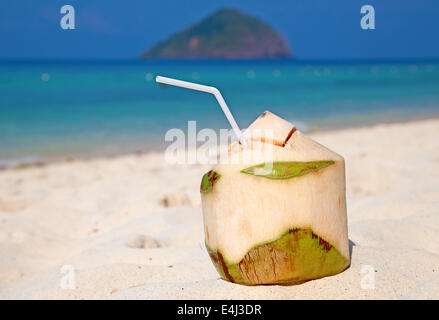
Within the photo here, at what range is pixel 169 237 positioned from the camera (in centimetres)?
297

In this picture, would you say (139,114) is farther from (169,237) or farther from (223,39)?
(223,39)

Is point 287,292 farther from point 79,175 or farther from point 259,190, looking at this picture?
point 79,175

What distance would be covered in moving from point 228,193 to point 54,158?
6.52 meters

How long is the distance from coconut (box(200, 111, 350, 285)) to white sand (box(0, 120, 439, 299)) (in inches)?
3.9

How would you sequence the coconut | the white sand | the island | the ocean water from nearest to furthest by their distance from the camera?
1. the coconut
2. the white sand
3. the ocean water
4. the island

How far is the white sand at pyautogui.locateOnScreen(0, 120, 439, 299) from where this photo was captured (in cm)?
188

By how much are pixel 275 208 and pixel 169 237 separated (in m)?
1.44

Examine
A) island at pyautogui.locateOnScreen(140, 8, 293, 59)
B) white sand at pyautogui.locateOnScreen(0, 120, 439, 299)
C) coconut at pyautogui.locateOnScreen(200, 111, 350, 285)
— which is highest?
island at pyautogui.locateOnScreen(140, 8, 293, 59)

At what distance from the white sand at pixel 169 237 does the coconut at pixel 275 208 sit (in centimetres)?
10

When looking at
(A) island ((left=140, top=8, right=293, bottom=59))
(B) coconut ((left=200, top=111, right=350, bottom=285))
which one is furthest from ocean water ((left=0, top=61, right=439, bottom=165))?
(A) island ((left=140, top=8, right=293, bottom=59))

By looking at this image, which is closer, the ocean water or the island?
the ocean water

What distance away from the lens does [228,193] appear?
170 cm

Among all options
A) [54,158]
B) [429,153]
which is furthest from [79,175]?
[429,153]

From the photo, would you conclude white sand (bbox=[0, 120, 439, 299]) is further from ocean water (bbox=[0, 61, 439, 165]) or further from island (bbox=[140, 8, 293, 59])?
island (bbox=[140, 8, 293, 59])
